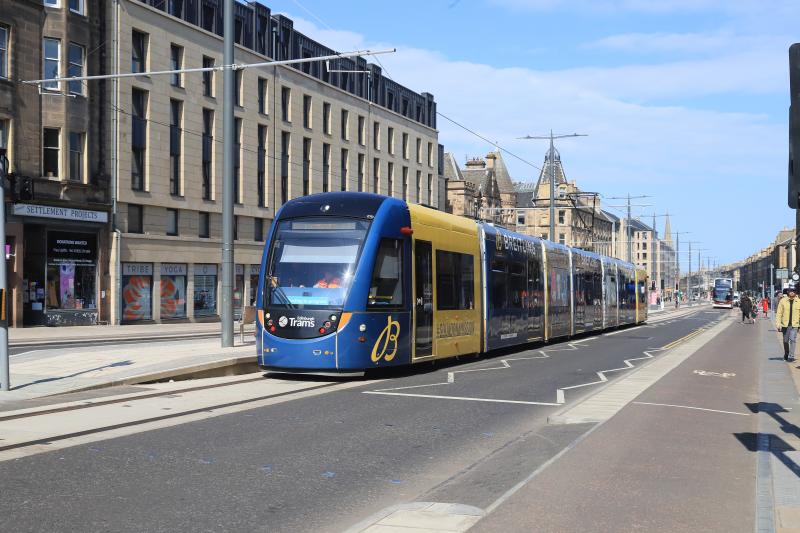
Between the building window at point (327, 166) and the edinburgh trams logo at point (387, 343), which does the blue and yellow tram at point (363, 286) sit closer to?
the edinburgh trams logo at point (387, 343)

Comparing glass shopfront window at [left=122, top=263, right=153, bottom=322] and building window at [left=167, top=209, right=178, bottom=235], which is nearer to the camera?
glass shopfront window at [left=122, top=263, right=153, bottom=322]

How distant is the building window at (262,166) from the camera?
4912 cm

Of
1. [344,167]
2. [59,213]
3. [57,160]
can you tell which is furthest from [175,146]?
[344,167]

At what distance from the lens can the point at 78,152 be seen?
37.1m

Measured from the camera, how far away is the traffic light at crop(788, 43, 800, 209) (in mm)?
6973

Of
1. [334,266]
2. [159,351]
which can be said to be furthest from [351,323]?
[159,351]

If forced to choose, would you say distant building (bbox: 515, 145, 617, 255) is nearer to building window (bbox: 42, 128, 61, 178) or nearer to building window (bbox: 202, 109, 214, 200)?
building window (bbox: 202, 109, 214, 200)

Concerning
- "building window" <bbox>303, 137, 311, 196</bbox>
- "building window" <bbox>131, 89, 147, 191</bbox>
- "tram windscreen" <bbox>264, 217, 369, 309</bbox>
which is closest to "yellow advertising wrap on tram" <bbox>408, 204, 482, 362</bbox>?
"tram windscreen" <bbox>264, 217, 369, 309</bbox>

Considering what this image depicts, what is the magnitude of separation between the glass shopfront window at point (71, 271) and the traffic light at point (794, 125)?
109 feet

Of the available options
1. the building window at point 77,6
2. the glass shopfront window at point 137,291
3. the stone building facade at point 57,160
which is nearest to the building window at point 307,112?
the glass shopfront window at point 137,291

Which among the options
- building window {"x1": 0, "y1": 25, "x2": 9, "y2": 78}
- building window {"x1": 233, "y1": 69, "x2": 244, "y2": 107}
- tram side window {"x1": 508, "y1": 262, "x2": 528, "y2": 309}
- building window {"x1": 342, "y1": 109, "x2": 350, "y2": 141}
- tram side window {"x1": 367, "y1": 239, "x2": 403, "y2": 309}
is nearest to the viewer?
tram side window {"x1": 367, "y1": 239, "x2": 403, "y2": 309}

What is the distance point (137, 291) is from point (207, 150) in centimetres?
831

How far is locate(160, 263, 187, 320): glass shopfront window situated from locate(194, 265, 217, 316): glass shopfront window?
99 cm

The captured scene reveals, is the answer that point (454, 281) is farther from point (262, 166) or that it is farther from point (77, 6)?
point (262, 166)
